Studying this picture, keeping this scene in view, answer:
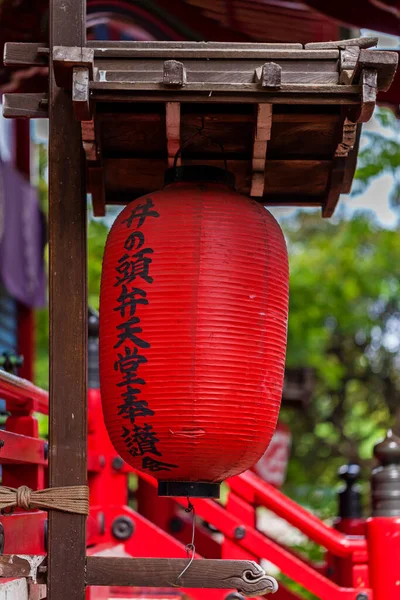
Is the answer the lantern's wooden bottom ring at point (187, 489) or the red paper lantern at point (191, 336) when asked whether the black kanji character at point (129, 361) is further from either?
the lantern's wooden bottom ring at point (187, 489)

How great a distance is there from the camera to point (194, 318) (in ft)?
11.5

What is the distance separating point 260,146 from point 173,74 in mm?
593

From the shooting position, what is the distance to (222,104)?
365 centimetres

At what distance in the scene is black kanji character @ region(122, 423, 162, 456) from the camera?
3.53 meters

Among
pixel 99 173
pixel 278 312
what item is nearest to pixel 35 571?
pixel 278 312

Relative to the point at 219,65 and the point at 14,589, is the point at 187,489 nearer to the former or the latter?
the point at 14,589

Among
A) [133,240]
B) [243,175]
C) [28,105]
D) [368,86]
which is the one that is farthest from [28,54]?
[368,86]

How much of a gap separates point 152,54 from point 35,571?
1.93 m

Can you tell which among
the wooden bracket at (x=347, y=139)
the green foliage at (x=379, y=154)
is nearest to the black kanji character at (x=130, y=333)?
the wooden bracket at (x=347, y=139)

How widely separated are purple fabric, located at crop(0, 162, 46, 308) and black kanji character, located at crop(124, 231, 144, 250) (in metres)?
4.86

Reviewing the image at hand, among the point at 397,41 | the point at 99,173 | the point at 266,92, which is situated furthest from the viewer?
the point at 397,41

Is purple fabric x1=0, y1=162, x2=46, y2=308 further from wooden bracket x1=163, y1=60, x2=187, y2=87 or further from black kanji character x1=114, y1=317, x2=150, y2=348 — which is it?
wooden bracket x1=163, y1=60, x2=187, y2=87

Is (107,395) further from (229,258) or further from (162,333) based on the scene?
(229,258)

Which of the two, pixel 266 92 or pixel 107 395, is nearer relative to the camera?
pixel 266 92
